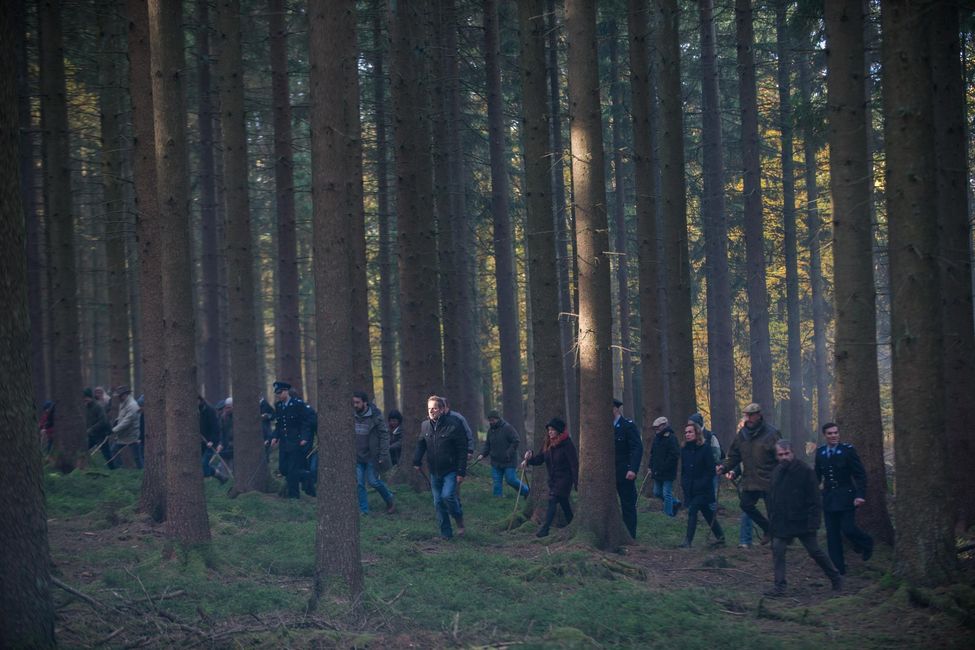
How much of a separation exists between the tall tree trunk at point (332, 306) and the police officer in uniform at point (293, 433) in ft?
23.5

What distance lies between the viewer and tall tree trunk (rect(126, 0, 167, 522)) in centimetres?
1337

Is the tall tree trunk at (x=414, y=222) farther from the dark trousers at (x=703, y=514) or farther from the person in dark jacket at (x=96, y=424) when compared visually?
A: the person in dark jacket at (x=96, y=424)

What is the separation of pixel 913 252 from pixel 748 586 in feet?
15.6

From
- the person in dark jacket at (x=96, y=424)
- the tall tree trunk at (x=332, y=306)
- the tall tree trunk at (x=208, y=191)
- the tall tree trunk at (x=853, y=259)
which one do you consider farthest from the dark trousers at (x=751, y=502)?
the person in dark jacket at (x=96, y=424)

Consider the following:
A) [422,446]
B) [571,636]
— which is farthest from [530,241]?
[571,636]

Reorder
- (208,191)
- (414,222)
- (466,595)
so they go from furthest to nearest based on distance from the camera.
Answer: (208,191) < (414,222) < (466,595)

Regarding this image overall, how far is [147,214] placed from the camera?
13.9 meters

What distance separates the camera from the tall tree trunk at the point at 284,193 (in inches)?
747

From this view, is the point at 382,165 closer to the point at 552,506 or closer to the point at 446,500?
the point at 446,500

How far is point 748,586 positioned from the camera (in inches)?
477

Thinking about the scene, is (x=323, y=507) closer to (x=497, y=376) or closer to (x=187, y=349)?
(x=187, y=349)

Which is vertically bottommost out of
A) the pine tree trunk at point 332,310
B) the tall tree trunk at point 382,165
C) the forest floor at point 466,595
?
the forest floor at point 466,595

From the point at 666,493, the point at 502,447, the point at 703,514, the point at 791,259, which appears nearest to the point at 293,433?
the point at 502,447

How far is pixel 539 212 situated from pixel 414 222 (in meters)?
3.88
